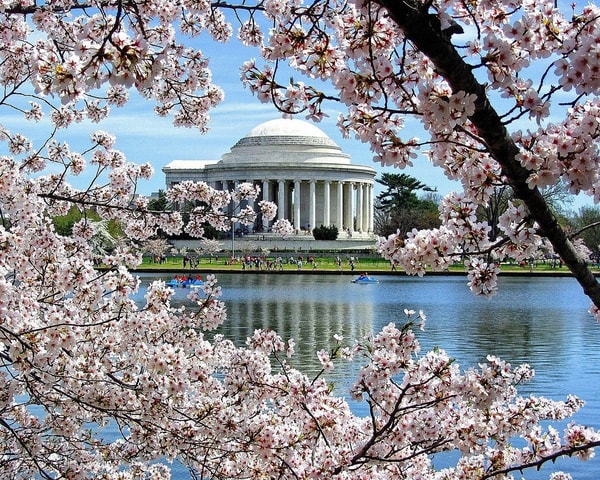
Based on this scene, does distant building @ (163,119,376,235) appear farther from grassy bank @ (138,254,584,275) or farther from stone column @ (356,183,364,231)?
grassy bank @ (138,254,584,275)

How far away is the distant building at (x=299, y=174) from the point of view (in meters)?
89.1

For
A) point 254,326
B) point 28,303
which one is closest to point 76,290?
point 28,303

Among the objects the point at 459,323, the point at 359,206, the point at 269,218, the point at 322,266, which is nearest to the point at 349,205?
the point at 359,206

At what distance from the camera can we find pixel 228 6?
4621mm

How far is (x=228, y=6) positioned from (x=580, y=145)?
236cm

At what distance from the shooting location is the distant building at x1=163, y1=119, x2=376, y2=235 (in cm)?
8912

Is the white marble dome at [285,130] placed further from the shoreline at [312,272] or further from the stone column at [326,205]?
the shoreline at [312,272]

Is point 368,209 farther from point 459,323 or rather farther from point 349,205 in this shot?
point 459,323

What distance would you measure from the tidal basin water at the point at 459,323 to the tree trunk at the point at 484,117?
7705 mm

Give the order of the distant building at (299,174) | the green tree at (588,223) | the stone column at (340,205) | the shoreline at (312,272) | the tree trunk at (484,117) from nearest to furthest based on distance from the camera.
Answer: the tree trunk at (484,117) → the shoreline at (312,272) → the green tree at (588,223) → the distant building at (299,174) → the stone column at (340,205)

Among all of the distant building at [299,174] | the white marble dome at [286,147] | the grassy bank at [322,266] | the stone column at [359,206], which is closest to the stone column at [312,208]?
the distant building at [299,174]

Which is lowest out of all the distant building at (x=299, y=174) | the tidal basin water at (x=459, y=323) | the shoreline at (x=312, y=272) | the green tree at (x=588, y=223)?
the tidal basin water at (x=459, y=323)

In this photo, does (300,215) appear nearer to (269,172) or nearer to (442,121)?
(269,172)

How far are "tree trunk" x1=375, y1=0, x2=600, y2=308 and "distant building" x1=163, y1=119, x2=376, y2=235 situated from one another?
84.1m
